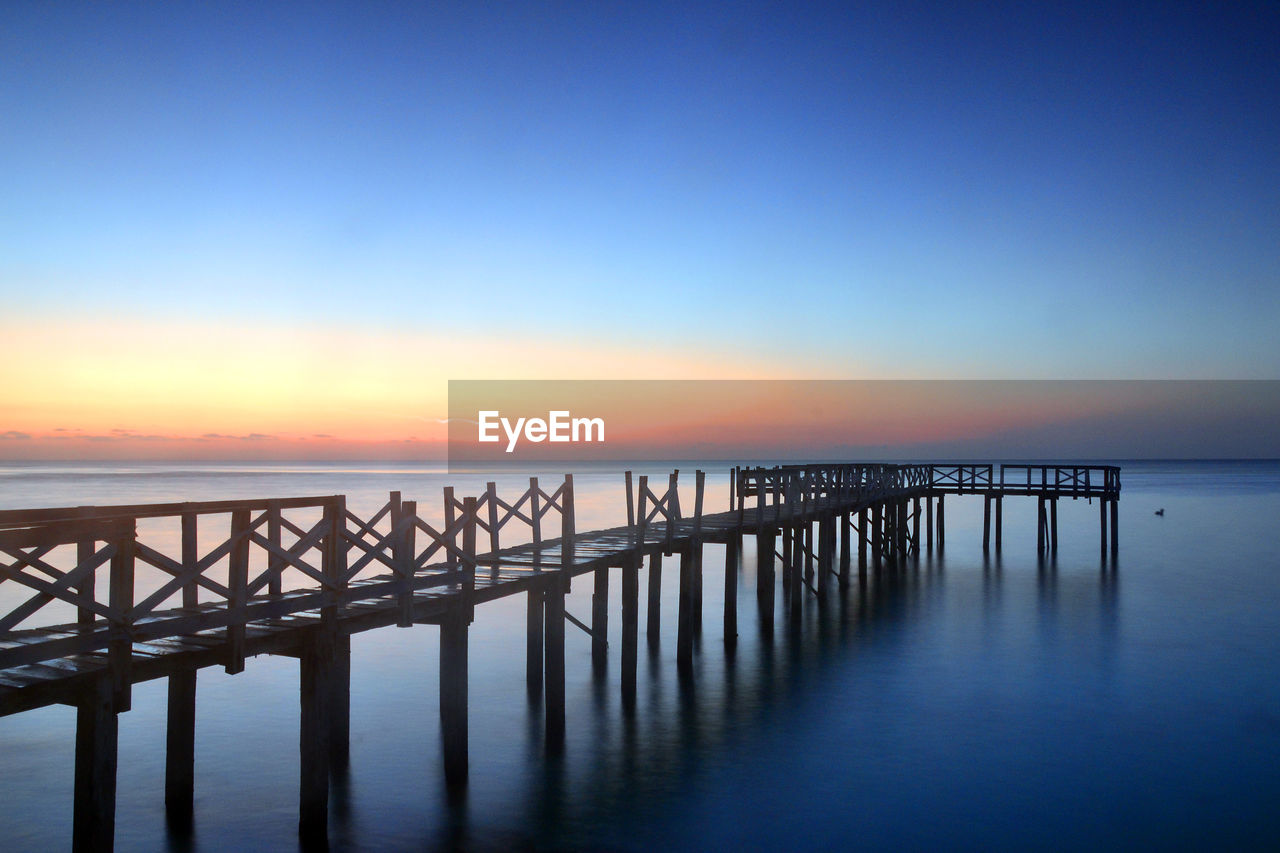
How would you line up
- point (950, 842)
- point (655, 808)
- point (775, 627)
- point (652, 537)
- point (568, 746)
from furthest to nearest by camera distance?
point (775, 627) < point (652, 537) < point (568, 746) < point (655, 808) < point (950, 842)

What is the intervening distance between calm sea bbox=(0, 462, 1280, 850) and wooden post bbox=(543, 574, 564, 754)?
404 millimetres

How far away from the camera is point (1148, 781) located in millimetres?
12695

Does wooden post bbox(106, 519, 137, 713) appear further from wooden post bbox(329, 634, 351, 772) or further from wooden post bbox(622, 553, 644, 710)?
wooden post bbox(622, 553, 644, 710)

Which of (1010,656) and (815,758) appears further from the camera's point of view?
(1010,656)

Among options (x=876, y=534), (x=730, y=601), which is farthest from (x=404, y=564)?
(x=876, y=534)

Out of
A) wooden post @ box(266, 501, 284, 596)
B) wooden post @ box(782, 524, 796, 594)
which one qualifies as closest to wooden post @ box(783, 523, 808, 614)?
wooden post @ box(782, 524, 796, 594)

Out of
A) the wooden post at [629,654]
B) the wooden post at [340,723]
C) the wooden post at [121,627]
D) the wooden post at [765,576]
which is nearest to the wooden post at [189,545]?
the wooden post at [121,627]

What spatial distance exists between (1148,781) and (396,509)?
34.6 ft

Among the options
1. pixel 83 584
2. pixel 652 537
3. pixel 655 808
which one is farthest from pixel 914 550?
pixel 83 584

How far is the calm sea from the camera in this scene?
430 inches

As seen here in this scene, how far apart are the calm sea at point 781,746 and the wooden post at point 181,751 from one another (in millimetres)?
211

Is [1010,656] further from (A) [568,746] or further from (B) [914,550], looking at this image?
(B) [914,550]

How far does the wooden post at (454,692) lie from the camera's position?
1125cm

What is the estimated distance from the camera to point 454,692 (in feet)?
37.3
